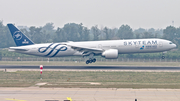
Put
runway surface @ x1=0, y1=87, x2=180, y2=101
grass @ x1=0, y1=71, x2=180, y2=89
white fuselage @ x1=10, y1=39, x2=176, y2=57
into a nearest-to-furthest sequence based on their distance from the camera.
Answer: runway surface @ x1=0, y1=87, x2=180, y2=101, grass @ x1=0, y1=71, x2=180, y2=89, white fuselage @ x1=10, y1=39, x2=176, y2=57

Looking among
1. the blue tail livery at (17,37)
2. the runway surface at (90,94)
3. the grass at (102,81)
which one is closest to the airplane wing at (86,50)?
the blue tail livery at (17,37)

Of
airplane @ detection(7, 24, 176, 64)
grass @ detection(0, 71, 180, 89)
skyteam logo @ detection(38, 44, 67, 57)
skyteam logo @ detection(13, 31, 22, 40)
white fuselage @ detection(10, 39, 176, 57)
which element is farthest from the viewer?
skyteam logo @ detection(13, 31, 22, 40)

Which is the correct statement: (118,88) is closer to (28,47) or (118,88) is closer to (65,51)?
(65,51)

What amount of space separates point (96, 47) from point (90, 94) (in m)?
27.0

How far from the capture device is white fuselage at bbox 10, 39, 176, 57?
45938 mm

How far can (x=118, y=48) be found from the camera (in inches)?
1813

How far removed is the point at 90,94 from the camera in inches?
789

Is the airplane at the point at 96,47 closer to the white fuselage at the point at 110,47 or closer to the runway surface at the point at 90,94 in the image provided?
the white fuselage at the point at 110,47

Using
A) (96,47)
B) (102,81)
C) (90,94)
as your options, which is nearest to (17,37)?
(96,47)

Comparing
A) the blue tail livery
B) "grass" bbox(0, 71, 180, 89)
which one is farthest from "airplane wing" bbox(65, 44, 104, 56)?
"grass" bbox(0, 71, 180, 89)

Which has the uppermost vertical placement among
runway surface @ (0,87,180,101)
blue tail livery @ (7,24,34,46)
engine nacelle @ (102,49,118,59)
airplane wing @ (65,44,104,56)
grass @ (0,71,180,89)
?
blue tail livery @ (7,24,34,46)

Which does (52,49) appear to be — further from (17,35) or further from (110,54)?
(110,54)

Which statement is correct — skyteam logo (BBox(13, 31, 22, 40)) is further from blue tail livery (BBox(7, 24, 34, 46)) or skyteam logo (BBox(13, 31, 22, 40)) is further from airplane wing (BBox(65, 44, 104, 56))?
airplane wing (BBox(65, 44, 104, 56))

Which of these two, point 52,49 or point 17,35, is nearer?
point 52,49
